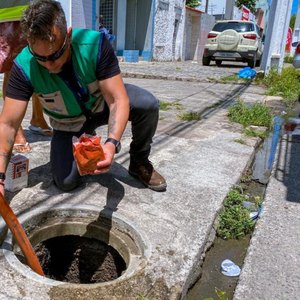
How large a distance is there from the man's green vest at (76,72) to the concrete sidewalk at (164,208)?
2.25ft

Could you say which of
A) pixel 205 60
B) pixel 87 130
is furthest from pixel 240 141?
pixel 205 60

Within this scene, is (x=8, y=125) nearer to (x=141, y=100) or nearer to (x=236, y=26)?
(x=141, y=100)

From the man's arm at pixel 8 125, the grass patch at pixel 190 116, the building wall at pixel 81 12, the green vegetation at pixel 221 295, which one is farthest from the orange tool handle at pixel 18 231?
the building wall at pixel 81 12

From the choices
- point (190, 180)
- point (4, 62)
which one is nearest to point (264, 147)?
point (190, 180)

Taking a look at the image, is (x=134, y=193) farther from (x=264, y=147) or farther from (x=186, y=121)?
(x=186, y=121)

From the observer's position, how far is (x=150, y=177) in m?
2.77

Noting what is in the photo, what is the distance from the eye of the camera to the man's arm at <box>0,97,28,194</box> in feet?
6.60

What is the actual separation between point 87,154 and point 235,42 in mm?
13258

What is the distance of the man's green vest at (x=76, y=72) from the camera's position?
2115 mm

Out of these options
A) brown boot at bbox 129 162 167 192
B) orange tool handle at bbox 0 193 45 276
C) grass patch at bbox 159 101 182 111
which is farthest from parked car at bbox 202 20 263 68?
orange tool handle at bbox 0 193 45 276

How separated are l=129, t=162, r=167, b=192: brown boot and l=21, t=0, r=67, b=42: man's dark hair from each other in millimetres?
1283

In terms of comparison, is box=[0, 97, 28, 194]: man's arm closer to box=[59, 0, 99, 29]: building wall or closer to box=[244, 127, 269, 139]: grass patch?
box=[244, 127, 269, 139]: grass patch

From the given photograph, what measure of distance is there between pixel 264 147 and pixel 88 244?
2.71 m

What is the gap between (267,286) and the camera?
1834 mm
